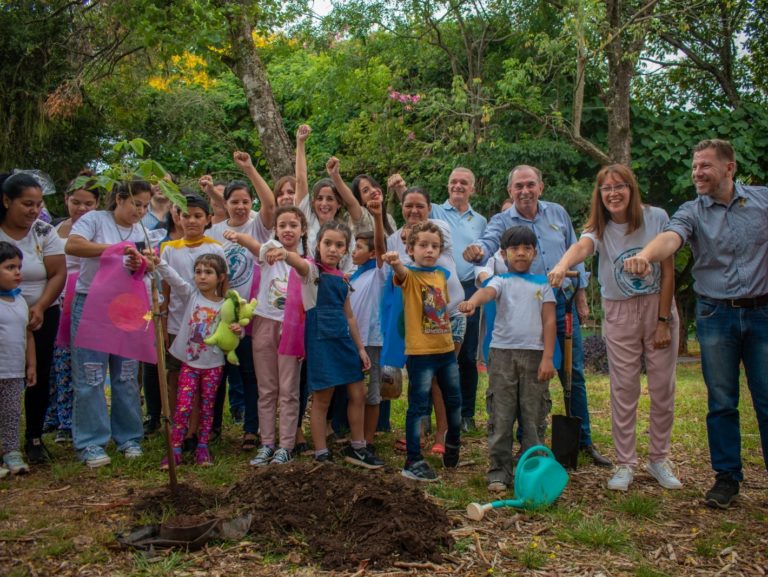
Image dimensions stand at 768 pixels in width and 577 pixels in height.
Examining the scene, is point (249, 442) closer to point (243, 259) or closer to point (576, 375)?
point (243, 259)

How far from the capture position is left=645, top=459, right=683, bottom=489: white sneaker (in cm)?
493

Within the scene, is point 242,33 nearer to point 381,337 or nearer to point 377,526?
point 381,337

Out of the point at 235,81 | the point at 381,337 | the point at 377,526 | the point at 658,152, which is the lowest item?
the point at 377,526

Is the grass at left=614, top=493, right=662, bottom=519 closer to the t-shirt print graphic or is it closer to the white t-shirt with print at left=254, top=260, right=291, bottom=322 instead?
the t-shirt print graphic

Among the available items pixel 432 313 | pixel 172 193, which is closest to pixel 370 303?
pixel 432 313

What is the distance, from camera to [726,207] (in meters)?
4.62

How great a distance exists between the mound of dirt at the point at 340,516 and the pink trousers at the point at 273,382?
2.92 feet

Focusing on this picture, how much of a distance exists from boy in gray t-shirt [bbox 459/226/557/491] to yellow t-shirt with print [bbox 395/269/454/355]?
1.11 ft

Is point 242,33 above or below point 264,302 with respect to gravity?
above

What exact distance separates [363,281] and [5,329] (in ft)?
8.13

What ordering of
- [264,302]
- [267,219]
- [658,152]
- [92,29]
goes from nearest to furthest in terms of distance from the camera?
1. [264,302]
2. [267,219]
3. [92,29]
4. [658,152]

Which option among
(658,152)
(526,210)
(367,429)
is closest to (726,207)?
(526,210)

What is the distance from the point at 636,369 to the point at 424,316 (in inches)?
56.6

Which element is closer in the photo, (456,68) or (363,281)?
(363,281)
